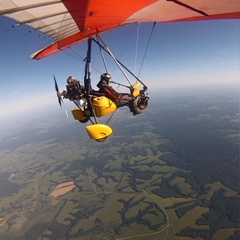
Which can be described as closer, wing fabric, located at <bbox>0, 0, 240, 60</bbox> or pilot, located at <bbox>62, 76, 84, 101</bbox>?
wing fabric, located at <bbox>0, 0, 240, 60</bbox>

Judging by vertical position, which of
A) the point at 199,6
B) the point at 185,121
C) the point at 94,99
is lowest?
the point at 185,121

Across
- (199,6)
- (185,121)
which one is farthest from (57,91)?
(185,121)

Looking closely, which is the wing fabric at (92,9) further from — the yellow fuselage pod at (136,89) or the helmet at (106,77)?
the yellow fuselage pod at (136,89)

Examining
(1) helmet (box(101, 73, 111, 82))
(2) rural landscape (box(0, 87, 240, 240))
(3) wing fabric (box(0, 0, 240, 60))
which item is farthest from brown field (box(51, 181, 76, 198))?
(3) wing fabric (box(0, 0, 240, 60))

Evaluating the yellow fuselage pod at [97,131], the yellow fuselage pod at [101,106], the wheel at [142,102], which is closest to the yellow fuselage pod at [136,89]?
the wheel at [142,102]

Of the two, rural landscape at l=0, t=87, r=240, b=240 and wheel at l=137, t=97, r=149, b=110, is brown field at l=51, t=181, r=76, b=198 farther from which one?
wheel at l=137, t=97, r=149, b=110

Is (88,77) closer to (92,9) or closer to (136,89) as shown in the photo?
(136,89)

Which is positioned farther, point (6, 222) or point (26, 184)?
point (26, 184)

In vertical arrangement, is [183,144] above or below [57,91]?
below

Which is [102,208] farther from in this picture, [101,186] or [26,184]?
[26,184]
